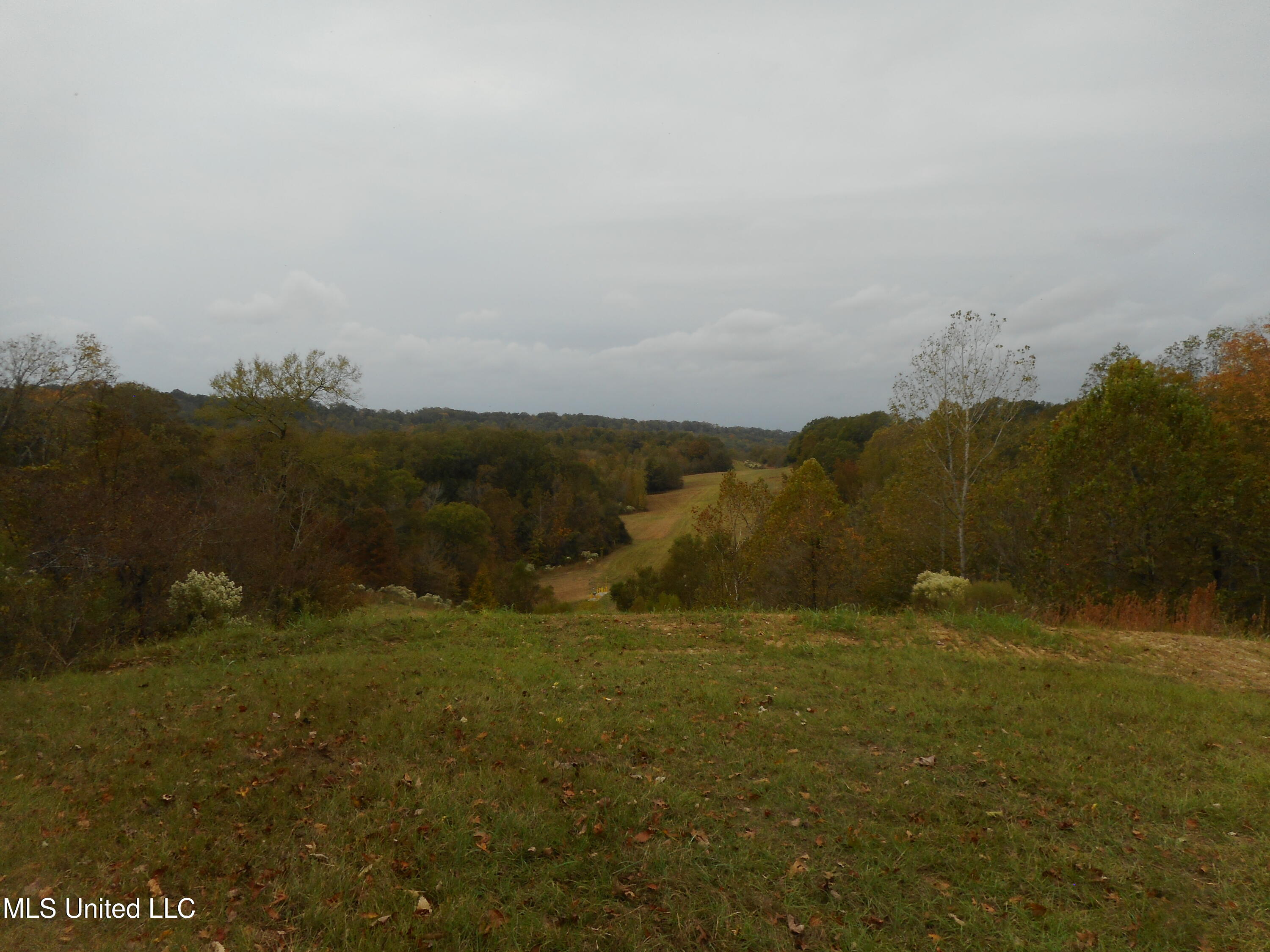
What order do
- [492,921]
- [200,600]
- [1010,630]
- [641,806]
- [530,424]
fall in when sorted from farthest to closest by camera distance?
[530,424] → [200,600] → [1010,630] → [641,806] → [492,921]

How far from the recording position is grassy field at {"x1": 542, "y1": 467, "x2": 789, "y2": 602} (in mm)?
50562

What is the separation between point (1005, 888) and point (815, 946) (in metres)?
1.35

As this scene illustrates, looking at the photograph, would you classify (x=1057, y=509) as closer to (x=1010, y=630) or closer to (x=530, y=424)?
(x=1010, y=630)

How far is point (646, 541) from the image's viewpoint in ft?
201

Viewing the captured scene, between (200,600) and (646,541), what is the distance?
51292 millimetres

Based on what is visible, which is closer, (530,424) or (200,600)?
(200,600)

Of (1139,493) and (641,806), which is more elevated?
(1139,493)

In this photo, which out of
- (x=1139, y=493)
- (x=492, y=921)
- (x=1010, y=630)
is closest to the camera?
(x=492, y=921)

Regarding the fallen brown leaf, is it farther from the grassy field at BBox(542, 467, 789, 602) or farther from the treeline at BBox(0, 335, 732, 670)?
the grassy field at BBox(542, 467, 789, 602)

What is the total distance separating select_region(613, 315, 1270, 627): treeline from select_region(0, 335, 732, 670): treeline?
11764 millimetres

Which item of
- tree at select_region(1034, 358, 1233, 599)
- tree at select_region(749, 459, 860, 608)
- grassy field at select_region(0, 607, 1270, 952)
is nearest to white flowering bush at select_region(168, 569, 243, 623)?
grassy field at select_region(0, 607, 1270, 952)

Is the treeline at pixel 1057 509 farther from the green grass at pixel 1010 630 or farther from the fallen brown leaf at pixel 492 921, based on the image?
the fallen brown leaf at pixel 492 921

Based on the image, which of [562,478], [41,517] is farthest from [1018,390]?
[562,478]

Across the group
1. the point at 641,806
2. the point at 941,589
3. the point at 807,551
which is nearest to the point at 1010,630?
the point at 941,589
